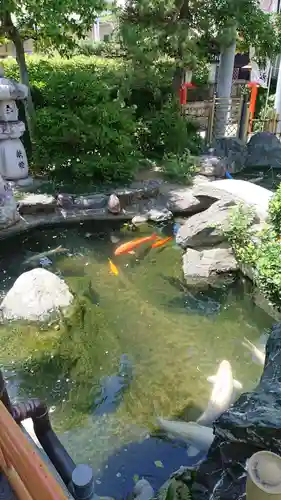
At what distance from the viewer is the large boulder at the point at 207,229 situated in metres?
7.78

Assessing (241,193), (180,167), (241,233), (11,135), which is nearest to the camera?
(241,233)

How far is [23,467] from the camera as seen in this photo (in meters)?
1.52

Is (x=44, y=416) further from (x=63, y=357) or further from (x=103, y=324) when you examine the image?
(x=103, y=324)

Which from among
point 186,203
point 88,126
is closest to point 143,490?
point 186,203

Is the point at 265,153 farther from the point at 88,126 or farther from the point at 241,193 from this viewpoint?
the point at 88,126

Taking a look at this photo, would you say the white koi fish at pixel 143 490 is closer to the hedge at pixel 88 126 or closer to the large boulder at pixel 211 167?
the hedge at pixel 88 126

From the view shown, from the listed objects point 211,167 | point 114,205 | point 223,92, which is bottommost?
point 114,205

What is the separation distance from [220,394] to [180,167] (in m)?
7.34

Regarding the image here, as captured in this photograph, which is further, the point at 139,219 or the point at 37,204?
the point at 139,219

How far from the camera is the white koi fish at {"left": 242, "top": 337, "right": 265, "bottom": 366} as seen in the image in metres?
5.53

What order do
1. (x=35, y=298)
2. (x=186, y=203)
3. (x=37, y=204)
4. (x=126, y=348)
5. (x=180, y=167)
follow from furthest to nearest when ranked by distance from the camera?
(x=180, y=167) → (x=186, y=203) → (x=37, y=204) → (x=35, y=298) → (x=126, y=348)

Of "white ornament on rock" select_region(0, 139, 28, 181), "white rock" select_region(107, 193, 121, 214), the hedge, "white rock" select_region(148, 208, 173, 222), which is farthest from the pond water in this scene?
the hedge

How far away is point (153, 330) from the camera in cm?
610

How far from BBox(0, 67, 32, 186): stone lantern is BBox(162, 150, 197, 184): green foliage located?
11.4 ft
